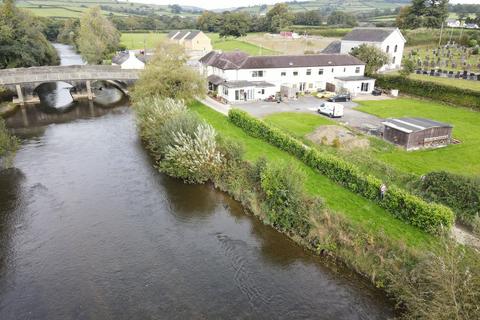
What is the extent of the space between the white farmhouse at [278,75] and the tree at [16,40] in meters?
30.4

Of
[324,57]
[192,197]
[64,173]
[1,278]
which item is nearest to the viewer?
[1,278]

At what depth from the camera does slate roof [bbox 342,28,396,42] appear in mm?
66500

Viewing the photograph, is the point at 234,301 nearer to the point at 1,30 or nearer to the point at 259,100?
the point at 259,100

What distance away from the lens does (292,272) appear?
20.2 meters

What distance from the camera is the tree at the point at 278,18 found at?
123250 mm

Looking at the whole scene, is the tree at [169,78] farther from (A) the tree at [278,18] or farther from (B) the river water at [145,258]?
(A) the tree at [278,18]

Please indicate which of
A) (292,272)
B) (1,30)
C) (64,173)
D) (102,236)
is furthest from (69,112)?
(292,272)

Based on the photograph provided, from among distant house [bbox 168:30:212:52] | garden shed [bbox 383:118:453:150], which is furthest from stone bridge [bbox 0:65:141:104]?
distant house [bbox 168:30:212:52]

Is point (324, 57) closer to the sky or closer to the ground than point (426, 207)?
closer to the sky

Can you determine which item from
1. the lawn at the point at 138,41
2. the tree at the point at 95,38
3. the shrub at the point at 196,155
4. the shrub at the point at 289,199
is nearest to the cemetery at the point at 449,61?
the shrub at the point at 196,155

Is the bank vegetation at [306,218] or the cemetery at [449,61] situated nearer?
the bank vegetation at [306,218]

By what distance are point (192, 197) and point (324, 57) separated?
1469 inches

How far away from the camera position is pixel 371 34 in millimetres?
69375

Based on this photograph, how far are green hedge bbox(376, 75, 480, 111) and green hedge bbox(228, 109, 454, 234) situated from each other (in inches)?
1102
